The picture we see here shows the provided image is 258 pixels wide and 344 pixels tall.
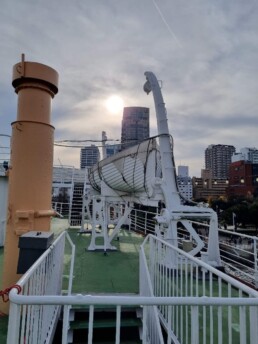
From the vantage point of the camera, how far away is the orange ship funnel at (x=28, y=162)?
3.27 m

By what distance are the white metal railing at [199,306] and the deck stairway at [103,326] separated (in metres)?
0.50

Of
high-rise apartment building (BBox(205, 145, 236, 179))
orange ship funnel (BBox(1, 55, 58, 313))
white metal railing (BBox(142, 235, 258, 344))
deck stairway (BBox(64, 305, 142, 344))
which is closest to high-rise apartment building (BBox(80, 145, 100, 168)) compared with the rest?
orange ship funnel (BBox(1, 55, 58, 313))

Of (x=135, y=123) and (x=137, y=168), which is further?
(x=135, y=123)

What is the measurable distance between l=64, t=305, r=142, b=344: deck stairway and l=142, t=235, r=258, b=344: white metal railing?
499 mm

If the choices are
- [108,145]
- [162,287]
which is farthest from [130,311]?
[108,145]

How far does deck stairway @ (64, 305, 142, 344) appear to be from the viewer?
3641mm

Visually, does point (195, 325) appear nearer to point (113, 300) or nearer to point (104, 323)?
point (113, 300)

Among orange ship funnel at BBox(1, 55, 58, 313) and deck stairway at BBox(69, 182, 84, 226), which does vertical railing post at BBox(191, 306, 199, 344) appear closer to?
orange ship funnel at BBox(1, 55, 58, 313)

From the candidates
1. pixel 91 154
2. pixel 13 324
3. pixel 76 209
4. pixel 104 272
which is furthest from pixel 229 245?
pixel 91 154

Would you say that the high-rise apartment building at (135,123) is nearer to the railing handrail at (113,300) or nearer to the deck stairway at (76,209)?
the deck stairway at (76,209)

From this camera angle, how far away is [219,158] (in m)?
158

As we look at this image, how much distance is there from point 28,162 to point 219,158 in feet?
542

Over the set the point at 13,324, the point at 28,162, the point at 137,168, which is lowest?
the point at 13,324

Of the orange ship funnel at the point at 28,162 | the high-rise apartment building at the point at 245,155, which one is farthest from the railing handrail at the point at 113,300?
the high-rise apartment building at the point at 245,155
